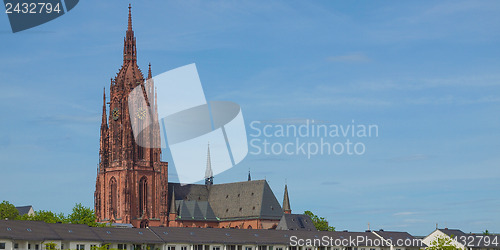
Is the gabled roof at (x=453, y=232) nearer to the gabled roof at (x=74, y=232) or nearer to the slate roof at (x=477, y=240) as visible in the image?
the slate roof at (x=477, y=240)

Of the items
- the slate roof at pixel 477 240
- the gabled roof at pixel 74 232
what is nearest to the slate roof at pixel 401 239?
the slate roof at pixel 477 240

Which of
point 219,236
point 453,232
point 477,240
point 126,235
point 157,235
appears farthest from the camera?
point 453,232

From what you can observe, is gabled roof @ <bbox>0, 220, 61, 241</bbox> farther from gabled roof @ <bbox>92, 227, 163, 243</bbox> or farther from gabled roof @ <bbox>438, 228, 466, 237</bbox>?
gabled roof @ <bbox>438, 228, 466, 237</bbox>

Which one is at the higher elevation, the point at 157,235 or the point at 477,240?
the point at 477,240

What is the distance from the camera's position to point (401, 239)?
18075 centimetres

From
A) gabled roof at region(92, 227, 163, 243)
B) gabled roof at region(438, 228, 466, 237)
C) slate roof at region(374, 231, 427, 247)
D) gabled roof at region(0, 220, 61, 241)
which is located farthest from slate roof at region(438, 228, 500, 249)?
gabled roof at region(0, 220, 61, 241)

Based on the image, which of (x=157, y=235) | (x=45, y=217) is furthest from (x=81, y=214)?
(x=157, y=235)

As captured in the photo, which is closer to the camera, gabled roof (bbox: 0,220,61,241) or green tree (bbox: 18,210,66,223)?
gabled roof (bbox: 0,220,61,241)

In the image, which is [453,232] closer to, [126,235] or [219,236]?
[219,236]

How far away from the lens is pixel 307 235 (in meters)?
Answer: 172

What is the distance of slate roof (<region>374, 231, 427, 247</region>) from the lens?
177625mm

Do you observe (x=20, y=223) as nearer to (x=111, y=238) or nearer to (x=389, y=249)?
(x=111, y=238)

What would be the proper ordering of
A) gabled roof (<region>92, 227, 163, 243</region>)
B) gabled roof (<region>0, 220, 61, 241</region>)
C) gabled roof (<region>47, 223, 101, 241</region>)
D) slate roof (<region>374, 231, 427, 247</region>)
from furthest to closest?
1. slate roof (<region>374, 231, 427, 247</region>)
2. gabled roof (<region>92, 227, 163, 243</region>)
3. gabled roof (<region>47, 223, 101, 241</region>)
4. gabled roof (<region>0, 220, 61, 241</region>)

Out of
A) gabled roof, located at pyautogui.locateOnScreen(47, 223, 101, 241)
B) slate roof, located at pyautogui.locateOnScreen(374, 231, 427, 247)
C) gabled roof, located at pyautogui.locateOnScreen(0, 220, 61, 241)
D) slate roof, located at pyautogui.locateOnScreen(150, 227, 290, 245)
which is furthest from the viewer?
Answer: slate roof, located at pyautogui.locateOnScreen(374, 231, 427, 247)
